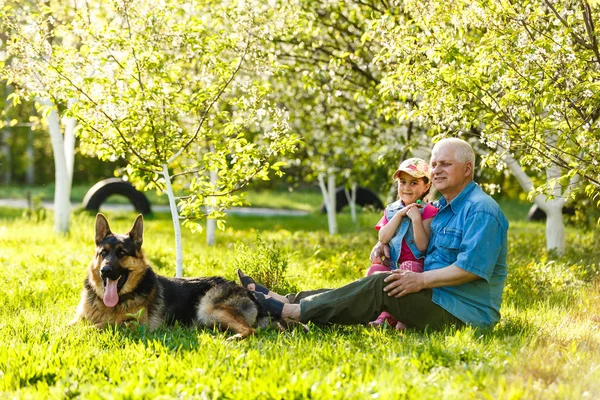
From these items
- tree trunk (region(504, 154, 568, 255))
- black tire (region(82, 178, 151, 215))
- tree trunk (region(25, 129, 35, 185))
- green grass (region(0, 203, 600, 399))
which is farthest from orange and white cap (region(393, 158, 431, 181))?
tree trunk (region(25, 129, 35, 185))

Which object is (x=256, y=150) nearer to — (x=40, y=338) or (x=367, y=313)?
(x=367, y=313)

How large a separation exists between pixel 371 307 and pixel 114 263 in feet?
6.97

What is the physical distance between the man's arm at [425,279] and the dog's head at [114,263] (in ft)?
6.96

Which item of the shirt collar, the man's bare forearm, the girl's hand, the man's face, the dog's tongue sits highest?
the man's face

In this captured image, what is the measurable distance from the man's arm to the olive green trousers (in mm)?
75

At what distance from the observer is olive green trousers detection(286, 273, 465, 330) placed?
518 cm

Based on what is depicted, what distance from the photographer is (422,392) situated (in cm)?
373

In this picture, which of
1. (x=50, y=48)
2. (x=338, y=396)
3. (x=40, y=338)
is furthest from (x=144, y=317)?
(x=50, y=48)

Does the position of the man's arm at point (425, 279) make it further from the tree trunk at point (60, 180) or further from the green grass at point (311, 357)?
the tree trunk at point (60, 180)

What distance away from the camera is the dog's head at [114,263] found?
543 cm

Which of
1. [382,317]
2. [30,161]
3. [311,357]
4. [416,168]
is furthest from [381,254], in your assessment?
[30,161]

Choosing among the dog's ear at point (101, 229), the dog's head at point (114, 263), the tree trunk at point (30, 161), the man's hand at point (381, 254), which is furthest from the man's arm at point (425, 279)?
the tree trunk at point (30, 161)

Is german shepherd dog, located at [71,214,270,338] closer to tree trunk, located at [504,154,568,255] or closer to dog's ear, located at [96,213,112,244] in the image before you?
dog's ear, located at [96,213,112,244]

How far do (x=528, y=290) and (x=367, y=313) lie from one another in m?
2.65
